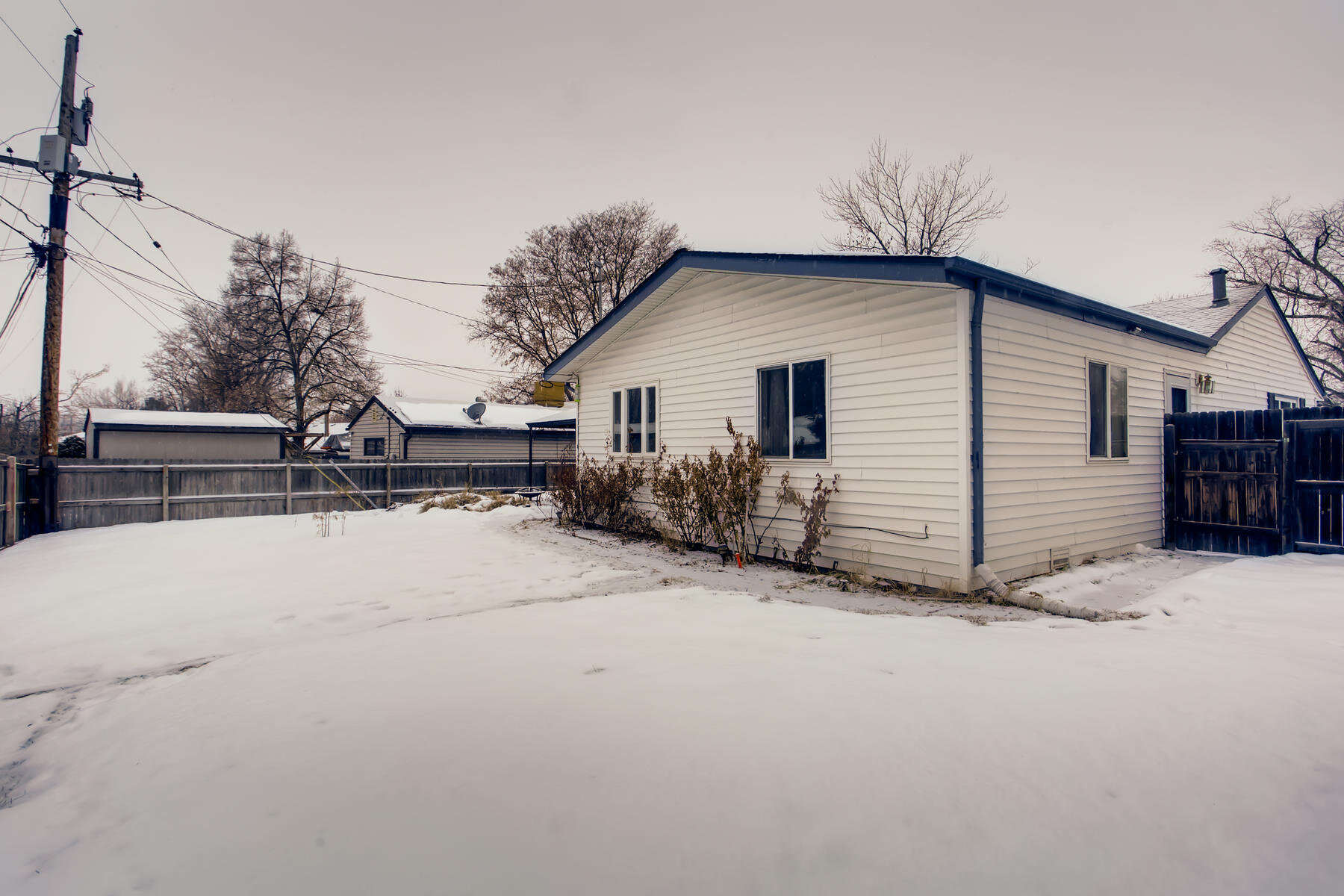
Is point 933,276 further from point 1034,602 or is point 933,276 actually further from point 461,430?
point 461,430

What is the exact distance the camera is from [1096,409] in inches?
292

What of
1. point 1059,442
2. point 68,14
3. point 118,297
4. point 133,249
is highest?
point 68,14

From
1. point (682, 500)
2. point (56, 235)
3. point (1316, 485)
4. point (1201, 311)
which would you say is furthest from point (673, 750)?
point (56, 235)

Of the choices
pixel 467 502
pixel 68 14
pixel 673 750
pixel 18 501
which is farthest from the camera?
pixel 467 502

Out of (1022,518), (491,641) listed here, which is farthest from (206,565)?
(1022,518)

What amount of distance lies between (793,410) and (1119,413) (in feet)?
14.6

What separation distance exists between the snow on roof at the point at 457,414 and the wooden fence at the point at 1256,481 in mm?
16549

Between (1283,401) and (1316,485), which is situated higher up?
(1283,401)

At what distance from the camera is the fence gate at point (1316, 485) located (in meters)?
7.06

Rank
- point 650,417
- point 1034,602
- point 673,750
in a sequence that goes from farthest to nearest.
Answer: point 650,417
point 1034,602
point 673,750

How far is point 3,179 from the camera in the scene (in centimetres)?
1060

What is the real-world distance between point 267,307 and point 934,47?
27.9 meters

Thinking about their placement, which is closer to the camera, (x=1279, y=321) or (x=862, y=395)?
(x=862, y=395)

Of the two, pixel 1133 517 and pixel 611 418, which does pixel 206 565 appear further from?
pixel 1133 517
